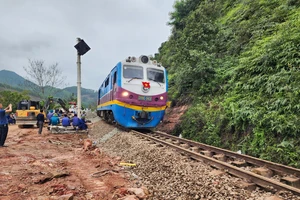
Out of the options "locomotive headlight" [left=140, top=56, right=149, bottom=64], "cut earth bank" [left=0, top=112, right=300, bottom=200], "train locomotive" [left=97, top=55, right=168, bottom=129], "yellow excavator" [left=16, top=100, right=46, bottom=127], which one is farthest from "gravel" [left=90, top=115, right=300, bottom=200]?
"yellow excavator" [left=16, top=100, right=46, bottom=127]

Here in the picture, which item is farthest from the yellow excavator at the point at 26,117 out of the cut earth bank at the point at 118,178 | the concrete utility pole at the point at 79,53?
the cut earth bank at the point at 118,178

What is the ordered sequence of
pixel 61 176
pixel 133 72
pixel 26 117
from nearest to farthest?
pixel 61 176 < pixel 133 72 < pixel 26 117

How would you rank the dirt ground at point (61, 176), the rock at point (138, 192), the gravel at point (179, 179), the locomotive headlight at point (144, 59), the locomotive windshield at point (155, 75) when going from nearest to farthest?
the gravel at point (179, 179) < the rock at point (138, 192) < the dirt ground at point (61, 176) < the locomotive windshield at point (155, 75) < the locomotive headlight at point (144, 59)

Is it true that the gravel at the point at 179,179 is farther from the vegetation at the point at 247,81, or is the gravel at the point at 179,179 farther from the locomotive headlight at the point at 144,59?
the locomotive headlight at the point at 144,59

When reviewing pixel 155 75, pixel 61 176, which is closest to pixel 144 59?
pixel 155 75

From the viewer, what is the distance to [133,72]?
10.3 m

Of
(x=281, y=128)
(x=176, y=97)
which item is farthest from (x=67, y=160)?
(x=176, y=97)

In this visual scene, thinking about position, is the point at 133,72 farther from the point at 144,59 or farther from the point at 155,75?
the point at 155,75

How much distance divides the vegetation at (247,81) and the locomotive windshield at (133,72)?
2933 mm

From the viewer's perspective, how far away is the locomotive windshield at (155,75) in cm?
1065

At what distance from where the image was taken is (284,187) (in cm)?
340

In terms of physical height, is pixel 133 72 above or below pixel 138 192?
above

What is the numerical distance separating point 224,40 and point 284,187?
11.5 meters

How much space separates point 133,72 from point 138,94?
114cm
